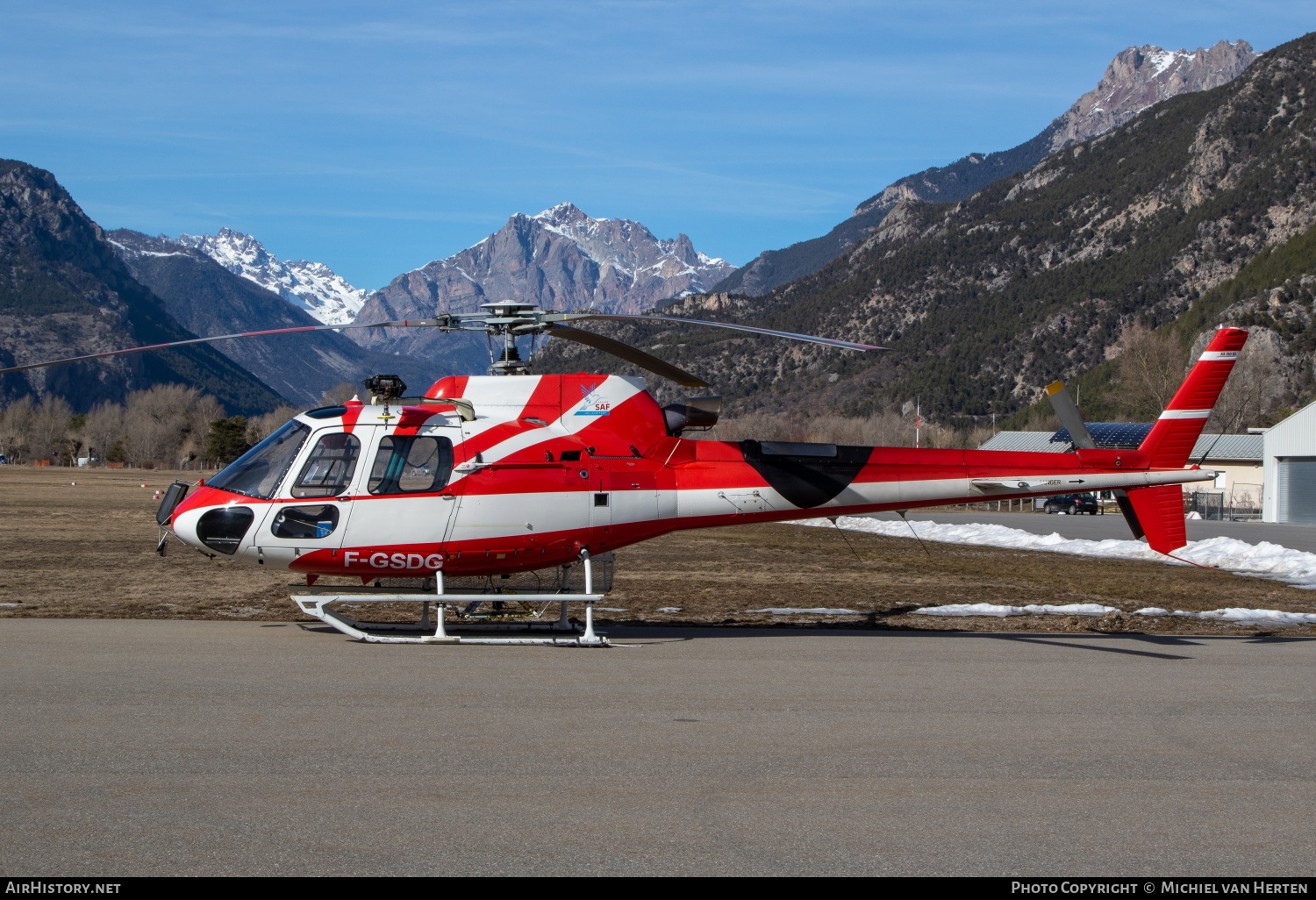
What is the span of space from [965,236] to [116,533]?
17241 centimetres

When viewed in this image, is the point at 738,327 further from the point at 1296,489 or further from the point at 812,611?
the point at 1296,489

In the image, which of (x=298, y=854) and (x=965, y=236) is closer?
(x=298, y=854)

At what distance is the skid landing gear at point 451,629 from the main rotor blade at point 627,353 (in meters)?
2.22

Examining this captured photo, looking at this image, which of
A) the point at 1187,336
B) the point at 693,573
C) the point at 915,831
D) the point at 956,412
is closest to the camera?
the point at 915,831

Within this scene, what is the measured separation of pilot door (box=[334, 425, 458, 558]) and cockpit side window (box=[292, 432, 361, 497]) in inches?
5.5

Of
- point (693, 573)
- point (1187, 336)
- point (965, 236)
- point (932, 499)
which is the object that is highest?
point (965, 236)

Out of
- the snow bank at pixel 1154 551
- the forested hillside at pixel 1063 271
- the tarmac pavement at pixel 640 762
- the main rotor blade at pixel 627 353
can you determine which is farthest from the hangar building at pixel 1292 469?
the forested hillside at pixel 1063 271

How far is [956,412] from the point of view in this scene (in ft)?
514

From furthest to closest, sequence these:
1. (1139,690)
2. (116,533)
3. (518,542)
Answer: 1. (116,533)
2. (518,542)
3. (1139,690)

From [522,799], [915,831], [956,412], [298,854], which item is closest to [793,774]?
[915,831]

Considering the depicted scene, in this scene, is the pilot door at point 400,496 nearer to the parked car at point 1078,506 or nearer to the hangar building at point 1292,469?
the hangar building at point 1292,469

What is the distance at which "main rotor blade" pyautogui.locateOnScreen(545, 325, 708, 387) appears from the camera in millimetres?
11613

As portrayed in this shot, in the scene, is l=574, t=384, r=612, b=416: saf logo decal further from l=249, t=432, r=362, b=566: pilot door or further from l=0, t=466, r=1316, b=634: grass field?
l=0, t=466, r=1316, b=634: grass field
